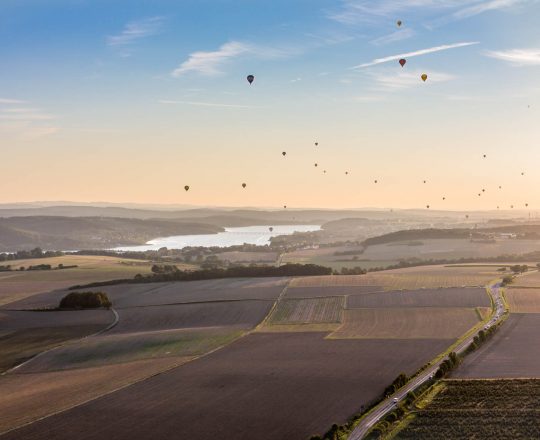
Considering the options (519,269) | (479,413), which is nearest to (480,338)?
(479,413)

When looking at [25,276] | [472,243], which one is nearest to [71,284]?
[25,276]

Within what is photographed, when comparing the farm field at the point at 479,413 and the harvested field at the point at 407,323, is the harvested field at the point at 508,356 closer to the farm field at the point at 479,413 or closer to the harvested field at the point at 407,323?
the farm field at the point at 479,413

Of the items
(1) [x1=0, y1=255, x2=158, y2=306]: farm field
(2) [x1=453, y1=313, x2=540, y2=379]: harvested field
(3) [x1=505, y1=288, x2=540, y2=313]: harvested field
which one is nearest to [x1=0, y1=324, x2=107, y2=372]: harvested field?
(1) [x1=0, y1=255, x2=158, y2=306]: farm field

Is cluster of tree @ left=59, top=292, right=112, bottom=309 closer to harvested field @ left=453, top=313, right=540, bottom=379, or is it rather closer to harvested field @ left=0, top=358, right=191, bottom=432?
harvested field @ left=0, top=358, right=191, bottom=432

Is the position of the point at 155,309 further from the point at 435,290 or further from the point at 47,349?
the point at 435,290

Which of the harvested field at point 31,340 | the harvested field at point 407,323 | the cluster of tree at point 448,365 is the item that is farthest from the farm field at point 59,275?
the cluster of tree at point 448,365

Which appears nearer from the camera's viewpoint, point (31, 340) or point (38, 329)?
point (31, 340)

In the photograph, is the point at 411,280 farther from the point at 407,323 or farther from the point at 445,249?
the point at 445,249
